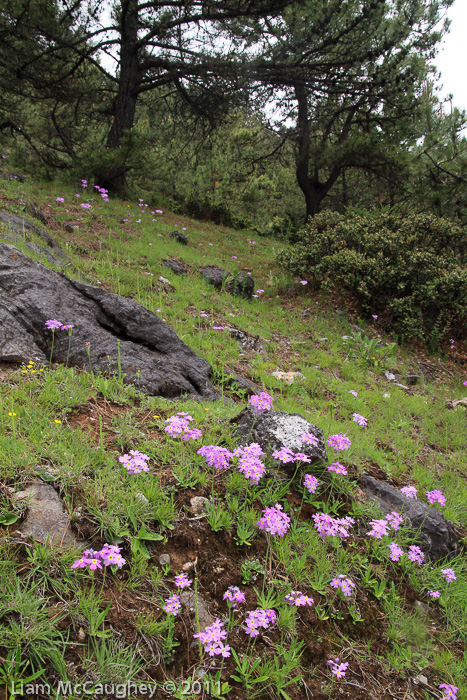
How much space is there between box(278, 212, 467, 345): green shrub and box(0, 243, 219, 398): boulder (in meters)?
4.67

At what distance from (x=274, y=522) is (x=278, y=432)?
0.63m

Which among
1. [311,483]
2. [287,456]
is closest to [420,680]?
[311,483]

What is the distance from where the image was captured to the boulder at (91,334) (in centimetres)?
287

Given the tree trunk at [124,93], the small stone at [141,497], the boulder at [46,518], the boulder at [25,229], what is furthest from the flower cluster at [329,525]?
the tree trunk at [124,93]

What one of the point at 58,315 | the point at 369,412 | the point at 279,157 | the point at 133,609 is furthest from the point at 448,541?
the point at 279,157

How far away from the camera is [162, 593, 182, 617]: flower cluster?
55.5 inches

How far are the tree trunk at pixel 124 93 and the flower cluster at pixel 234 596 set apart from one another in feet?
33.3

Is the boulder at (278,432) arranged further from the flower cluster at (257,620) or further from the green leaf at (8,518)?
the green leaf at (8,518)

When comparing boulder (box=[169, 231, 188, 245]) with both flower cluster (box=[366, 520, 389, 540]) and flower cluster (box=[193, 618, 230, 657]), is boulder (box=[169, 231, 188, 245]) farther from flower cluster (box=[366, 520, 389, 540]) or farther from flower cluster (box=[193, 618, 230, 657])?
flower cluster (box=[193, 618, 230, 657])

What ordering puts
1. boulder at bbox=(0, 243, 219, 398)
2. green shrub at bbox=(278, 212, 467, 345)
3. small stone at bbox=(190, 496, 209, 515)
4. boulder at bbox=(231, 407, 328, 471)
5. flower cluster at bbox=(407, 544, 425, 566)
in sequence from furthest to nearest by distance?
1. green shrub at bbox=(278, 212, 467, 345)
2. boulder at bbox=(0, 243, 219, 398)
3. boulder at bbox=(231, 407, 328, 471)
4. flower cluster at bbox=(407, 544, 425, 566)
5. small stone at bbox=(190, 496, 209, 515)

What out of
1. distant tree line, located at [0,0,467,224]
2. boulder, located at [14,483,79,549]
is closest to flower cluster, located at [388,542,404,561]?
boulder, located at [14,483,79,549]

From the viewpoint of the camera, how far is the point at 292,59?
8453mm

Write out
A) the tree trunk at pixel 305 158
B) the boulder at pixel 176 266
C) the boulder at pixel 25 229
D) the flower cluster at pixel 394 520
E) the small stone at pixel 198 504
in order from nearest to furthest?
the small stone at pixel 198 504 → the flower cluster at pixel 394 520 → the boulder at pixel 25 229 → the boulder at pixel 176 266 → the tree trunk at pixel 305 158

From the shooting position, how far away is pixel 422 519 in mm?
2398
